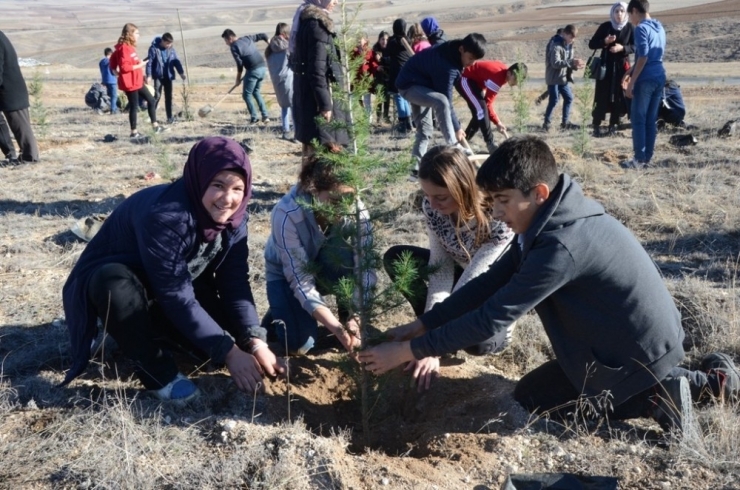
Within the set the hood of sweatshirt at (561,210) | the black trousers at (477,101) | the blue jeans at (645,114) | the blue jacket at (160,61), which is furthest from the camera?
the blue jacket at (160,61)

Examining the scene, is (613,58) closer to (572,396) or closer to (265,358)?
(572,396)

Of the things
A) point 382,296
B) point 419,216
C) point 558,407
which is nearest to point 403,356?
point 382,296

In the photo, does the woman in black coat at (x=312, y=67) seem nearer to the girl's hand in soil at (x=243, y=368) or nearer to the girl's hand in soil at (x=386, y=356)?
the girl's hand in soil at (x=243, y=368)

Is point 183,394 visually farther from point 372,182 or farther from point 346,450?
point 372,182

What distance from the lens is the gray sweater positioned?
2568 millimetres

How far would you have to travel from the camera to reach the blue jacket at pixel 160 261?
9.80ft

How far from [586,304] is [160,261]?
5.80 feet

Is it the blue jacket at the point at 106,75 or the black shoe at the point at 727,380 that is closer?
the black shoe at the point at 727,380

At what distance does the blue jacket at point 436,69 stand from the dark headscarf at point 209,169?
13.2ft

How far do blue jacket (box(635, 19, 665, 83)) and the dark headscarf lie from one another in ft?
17.6

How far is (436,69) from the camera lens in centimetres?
677

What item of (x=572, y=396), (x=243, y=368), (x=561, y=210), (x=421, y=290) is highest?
(x=561, y=210)

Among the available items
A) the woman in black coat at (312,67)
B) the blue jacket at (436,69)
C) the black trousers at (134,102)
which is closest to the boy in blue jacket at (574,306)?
the woman in black coat at (312,67)

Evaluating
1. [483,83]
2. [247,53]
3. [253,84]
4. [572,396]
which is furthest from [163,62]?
[572,396]
